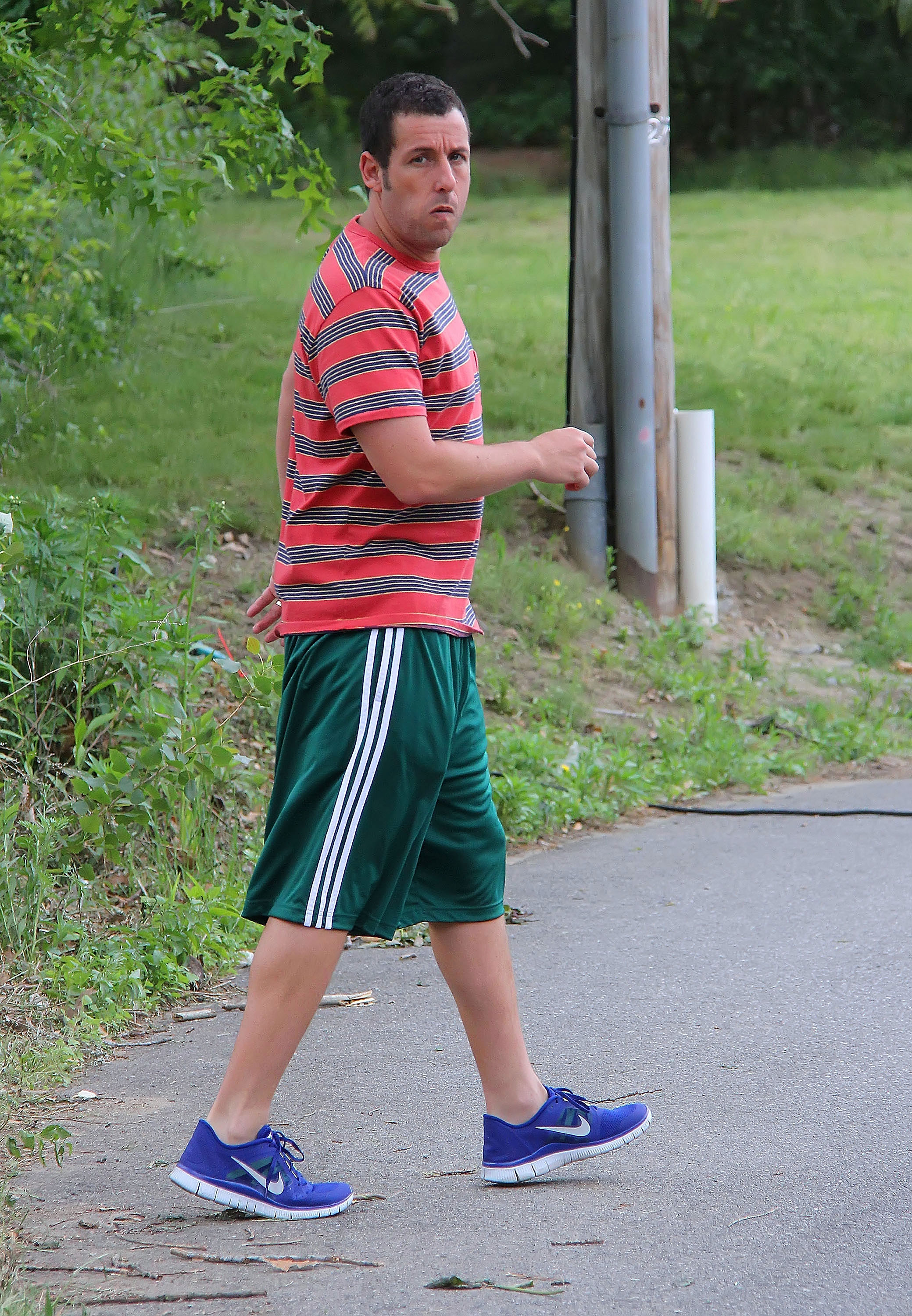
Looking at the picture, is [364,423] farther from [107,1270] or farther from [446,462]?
[107,1270]

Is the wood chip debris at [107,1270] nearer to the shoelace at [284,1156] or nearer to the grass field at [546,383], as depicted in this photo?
the shoelace at [284,1156]

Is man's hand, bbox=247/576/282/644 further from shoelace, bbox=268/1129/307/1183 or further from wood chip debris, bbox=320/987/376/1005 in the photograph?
wood chip debris, bbox=320/987/376/1005

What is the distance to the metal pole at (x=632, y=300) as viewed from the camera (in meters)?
7.64

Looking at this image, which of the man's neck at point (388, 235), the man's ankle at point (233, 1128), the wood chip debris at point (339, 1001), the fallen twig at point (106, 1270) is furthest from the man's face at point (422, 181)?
the wood chip debris at point (339, 1001)

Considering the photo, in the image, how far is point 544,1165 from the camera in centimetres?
306

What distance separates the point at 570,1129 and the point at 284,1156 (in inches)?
23.0

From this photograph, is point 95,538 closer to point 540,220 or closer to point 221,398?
point 221,398

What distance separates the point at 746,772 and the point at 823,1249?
397 cm

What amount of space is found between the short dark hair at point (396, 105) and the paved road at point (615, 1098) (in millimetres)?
2015

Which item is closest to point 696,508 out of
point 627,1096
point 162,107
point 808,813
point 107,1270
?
point 808,813

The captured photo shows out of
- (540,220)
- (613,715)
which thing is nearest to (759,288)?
(540,220)

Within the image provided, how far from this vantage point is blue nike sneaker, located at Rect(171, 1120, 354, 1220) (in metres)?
2.81

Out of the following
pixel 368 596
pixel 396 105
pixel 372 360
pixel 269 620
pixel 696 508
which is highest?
pixel 396 105

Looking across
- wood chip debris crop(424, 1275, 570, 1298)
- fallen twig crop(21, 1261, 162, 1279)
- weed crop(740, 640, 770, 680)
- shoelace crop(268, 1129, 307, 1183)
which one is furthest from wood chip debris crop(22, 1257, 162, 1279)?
weed crop(740, 640, 770, 680)
